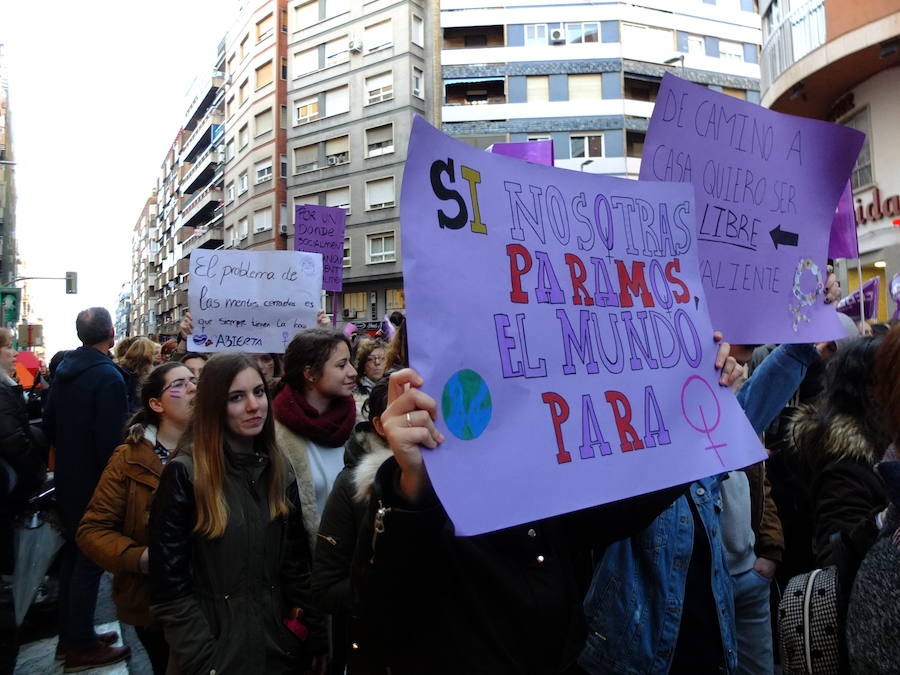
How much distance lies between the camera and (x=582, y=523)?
6.39 feet

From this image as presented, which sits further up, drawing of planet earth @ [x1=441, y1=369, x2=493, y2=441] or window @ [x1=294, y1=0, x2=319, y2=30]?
window @ [x1=294, y1=0, x2=319, y2=30]

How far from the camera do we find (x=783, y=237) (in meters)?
2.51

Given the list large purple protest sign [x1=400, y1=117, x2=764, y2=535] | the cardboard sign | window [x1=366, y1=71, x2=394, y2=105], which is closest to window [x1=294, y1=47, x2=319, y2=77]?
window [x1=366, y1=71, x2=394, y2=105]

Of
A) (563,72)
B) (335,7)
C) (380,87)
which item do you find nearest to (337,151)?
(380,87)

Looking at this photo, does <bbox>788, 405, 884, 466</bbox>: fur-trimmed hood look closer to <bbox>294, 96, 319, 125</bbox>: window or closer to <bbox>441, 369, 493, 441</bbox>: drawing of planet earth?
<bbox>441, 369, 493, 441</bbox>: drawing of planet earth

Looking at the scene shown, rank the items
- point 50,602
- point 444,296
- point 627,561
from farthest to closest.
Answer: point 50,602, point 627,561, point 444,296

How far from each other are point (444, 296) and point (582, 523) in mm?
911

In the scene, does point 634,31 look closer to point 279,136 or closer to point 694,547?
point 279,136

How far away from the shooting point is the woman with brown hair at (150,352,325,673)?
2.40 m

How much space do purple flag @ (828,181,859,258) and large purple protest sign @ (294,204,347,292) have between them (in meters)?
4.72

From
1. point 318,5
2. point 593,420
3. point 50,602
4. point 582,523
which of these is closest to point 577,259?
point 593,420

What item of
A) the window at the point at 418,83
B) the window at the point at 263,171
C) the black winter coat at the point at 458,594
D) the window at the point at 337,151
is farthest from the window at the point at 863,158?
the window at the point at 263,171

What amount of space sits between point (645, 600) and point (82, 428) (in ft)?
11.9

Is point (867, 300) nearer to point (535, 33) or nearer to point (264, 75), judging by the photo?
point (535, 33)
